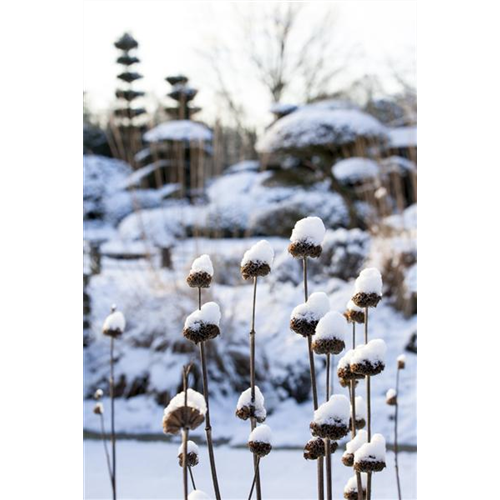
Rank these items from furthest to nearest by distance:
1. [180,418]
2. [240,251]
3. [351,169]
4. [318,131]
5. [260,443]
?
[351,169]
[318,131]
[240,251]
[260,443]
[180,418]

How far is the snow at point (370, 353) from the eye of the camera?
0.57 metres

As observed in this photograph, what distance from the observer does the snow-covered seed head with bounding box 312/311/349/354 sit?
0.55 m

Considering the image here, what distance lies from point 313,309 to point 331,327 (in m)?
0.05

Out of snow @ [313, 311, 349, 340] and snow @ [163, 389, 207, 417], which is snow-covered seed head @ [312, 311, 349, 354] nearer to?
snow @ [313, 311, 349, 340]

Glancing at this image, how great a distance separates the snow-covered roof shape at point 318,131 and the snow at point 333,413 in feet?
16.1

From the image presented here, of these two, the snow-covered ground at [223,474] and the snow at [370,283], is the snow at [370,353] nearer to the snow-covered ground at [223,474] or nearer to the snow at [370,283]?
the snow at [370,283]

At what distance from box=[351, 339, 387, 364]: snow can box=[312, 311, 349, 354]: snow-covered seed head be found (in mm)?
24

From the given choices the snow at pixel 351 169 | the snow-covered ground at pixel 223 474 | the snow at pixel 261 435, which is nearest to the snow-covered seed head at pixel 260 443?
the snow at pixel 261 435

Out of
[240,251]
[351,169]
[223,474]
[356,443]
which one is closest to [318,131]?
[351,169]

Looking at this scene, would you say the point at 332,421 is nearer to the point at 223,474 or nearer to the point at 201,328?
the point at 201,328

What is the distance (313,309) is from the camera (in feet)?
1.99

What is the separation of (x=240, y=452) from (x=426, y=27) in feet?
6.21

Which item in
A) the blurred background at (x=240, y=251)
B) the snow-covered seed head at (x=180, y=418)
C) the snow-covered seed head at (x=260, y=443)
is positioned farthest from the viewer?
the blurred background at (x=240, y=251)
